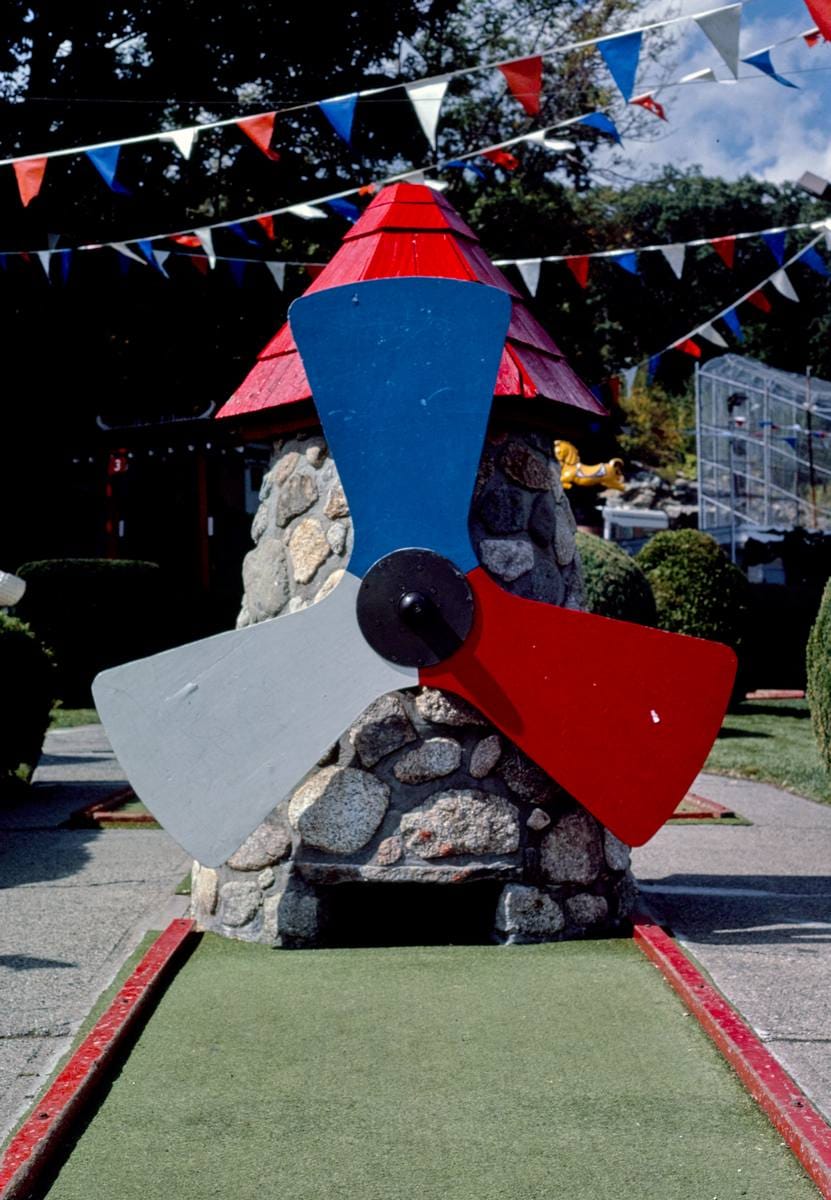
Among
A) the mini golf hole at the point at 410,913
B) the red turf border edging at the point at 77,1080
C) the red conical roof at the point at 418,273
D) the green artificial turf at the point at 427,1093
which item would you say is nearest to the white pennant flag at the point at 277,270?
the red conical roof at the point at 418,273

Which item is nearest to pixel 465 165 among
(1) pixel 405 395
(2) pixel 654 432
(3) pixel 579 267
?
(3) pixel 579 267

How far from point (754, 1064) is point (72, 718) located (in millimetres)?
12502

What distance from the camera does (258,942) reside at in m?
5.20

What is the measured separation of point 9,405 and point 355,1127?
16.8 meters

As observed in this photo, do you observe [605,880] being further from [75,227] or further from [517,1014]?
[75,227]

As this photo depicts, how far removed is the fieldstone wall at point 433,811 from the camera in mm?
A: 5059

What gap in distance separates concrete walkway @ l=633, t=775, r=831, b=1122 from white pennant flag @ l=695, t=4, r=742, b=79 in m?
4.22

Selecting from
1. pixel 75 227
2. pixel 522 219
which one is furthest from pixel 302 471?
pixel 522 219

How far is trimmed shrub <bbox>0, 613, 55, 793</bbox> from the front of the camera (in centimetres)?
916

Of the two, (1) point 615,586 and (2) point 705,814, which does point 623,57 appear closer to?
(2) point 705,814

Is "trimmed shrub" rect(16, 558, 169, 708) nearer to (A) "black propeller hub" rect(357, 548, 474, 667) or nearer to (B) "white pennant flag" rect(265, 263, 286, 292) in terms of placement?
(B) "white pennant flag" rect(265, 263, 286, 292)

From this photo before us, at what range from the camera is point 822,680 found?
895 cm

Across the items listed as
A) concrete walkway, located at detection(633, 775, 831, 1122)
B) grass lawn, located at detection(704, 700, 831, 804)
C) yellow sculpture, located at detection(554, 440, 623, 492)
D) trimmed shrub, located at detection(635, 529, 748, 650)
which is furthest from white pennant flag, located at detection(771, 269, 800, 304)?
yellow sculpture, located at detection(554, 440, 623, 492)

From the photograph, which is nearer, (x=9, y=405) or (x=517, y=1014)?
(x=517, y=1014)
